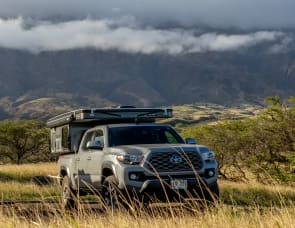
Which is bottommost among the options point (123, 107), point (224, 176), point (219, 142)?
point (224, 176)

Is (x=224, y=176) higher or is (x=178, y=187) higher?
(x=178, y=187)

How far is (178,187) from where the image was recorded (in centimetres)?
1008

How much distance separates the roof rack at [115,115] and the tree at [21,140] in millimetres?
35073

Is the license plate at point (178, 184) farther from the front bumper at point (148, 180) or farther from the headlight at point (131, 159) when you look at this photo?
the headlight at point (131, 159)

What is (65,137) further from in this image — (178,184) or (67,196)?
(178,184)

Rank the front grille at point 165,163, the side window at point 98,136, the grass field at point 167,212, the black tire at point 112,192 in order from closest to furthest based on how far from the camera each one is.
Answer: the grass field at point 167,212 < the black tire at point 112,192 < the front grille at point 165,163 < the side window at point 98,136

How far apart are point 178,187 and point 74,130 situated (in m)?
4.86

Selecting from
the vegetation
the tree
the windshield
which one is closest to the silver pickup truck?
the windshield

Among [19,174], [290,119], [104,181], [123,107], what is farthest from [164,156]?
[19,174]

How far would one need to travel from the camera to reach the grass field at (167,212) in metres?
6.13

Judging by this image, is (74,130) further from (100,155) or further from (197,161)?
(197,161)

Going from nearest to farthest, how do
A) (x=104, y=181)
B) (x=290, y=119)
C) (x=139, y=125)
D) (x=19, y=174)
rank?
(x=104, y=181) < (x=139, y=125) < (x=290, y=119) < (x=19, y=174)

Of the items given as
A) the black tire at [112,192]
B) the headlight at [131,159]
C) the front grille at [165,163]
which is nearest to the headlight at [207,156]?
the front grille at [165,163]

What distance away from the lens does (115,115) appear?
538 inches
